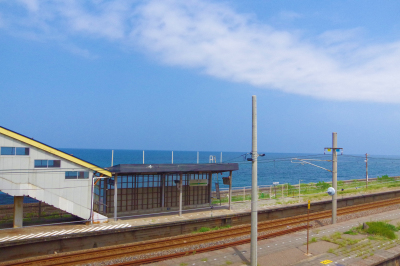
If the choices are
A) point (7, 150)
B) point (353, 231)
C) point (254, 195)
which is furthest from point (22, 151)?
point (353, 231)

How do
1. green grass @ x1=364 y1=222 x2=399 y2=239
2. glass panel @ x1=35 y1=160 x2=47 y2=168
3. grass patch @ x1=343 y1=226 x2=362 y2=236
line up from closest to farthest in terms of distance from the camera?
1. green grass @ x1=364 y1=222 x2=399 y2=239
2. glass panel @ x1=35 y1=160 x2=47 y2=168
3. grass patch @ x1=343 y1=226 x2=362 y2=236

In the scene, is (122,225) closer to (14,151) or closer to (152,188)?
(152,188)

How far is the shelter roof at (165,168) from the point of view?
68.6ft

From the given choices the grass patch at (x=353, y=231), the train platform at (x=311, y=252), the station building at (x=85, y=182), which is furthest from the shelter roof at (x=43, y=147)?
the grass patch at (x=353, y=231)

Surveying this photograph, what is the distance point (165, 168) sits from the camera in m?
22.5

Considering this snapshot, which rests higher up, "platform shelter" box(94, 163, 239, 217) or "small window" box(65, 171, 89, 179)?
"small window" box(65, 171, 89, 179)

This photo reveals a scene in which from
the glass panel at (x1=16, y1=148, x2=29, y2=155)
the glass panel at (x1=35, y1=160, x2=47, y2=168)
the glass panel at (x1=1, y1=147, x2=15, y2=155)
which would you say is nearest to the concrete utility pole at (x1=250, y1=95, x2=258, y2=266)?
the glass panel at (x1=35, y1=160, x2=47, y2=168)

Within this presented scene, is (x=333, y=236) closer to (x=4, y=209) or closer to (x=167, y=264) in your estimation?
(x=167, y=264)

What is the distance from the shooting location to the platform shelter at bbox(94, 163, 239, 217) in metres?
22.2

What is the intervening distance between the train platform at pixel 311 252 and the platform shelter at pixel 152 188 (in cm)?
799

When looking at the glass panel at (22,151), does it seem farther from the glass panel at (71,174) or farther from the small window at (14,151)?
the glass panel at (71,174)

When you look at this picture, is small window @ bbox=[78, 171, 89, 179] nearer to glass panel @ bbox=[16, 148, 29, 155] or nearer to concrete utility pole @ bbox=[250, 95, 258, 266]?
glass panel @ bbox=[16, 148, 29, 155]

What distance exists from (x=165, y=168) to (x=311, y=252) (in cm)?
1124

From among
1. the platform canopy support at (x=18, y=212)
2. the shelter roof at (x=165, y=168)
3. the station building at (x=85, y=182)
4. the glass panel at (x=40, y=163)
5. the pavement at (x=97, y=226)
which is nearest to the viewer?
the pavement at (x=97, y=226)
